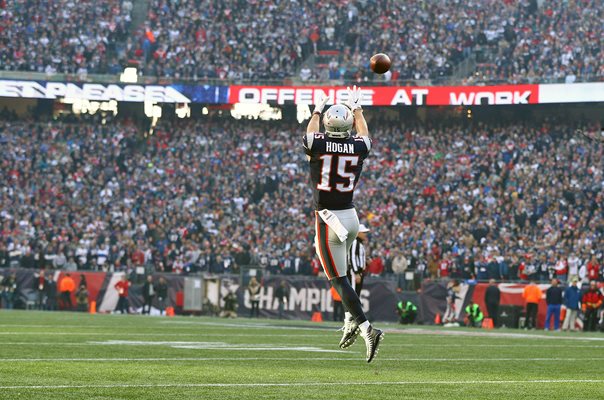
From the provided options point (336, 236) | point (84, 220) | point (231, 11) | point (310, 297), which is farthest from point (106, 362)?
point (231, 11)

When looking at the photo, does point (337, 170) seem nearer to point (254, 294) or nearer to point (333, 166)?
point (333, 166)

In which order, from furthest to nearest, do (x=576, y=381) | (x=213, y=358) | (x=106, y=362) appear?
1. (x=213, y=358)
2. (x=106, y=362)
3. (x=576, y=381)

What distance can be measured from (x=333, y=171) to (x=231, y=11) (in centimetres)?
3252

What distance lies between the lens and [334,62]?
3931 centimetres

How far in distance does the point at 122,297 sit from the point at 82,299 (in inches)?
50.7

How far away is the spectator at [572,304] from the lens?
24281mm

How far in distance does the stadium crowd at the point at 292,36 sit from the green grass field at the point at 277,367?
22.0 m

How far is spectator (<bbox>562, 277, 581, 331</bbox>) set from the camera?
24.3 m

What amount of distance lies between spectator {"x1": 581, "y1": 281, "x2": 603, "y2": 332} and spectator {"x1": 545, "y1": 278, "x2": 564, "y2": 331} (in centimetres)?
55

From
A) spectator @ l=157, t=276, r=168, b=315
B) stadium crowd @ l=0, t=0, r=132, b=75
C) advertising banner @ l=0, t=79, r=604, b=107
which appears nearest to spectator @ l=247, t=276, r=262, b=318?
spectator @ l=157, t=276, r=168, b=315

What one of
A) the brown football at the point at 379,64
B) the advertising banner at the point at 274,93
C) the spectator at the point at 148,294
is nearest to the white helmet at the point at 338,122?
the brown football at the point at 379,64

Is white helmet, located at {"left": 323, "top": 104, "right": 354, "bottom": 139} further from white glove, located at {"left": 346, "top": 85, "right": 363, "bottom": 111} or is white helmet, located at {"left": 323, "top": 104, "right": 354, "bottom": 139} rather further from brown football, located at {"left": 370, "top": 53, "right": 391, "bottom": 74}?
brown football, located at {"left": 370, "top": 53, "right": 391, "bottom": 74}

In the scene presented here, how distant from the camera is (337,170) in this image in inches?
376

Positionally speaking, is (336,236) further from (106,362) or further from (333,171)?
(106,362)
